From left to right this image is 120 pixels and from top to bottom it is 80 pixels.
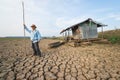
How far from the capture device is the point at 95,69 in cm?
556

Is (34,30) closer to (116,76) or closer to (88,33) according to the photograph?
(116,76)

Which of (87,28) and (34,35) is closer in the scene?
(34,35)

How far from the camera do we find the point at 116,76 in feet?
15.7

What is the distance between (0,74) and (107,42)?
510 inches

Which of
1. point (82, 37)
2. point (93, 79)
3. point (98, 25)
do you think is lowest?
point (93, 79)

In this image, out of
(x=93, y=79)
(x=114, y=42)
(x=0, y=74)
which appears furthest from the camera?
(x=114, y=42)

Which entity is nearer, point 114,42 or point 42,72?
point 42,72

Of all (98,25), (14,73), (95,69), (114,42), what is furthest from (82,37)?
(14,73)

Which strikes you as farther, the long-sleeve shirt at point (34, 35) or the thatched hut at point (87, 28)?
the thatched hut at point (87, 28)

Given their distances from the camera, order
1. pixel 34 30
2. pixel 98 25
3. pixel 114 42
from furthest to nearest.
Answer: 1. pixel 98 25
2. pixel 114 42
3. pixel 34 30

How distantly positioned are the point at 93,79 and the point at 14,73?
2.73 meters

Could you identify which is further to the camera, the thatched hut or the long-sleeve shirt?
the thatched hut

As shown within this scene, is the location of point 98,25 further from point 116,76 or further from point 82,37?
point 116,76

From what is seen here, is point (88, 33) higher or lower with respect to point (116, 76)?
higher
